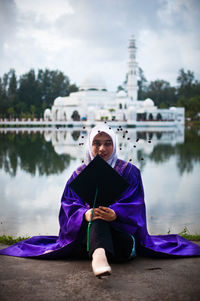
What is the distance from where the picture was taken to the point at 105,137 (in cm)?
318

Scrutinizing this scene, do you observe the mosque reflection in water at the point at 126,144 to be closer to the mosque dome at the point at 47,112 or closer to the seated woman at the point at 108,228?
the seated woman at the point at 108,228

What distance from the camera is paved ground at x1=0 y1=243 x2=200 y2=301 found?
7.81ft

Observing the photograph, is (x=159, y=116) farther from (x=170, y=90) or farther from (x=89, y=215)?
(x=89, y=215)

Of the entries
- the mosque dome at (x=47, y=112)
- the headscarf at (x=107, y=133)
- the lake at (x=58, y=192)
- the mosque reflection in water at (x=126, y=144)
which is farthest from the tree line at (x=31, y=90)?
the headscarf at (x=107, y=133)

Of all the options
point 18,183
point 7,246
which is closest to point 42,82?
point 18,183

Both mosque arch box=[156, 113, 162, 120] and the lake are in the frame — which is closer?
the lake

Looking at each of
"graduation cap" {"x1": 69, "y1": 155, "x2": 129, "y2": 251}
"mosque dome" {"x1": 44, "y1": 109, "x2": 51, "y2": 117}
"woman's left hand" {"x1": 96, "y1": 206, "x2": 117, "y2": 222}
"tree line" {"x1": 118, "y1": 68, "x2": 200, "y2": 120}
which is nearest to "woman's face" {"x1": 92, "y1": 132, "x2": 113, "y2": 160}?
"graduation cap" {"x1": 69, "y1": 155, "x2": 129, "y2": 251}

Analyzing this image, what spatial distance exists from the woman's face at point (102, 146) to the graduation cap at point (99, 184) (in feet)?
Answer: 0.84

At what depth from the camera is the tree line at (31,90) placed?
194 feet

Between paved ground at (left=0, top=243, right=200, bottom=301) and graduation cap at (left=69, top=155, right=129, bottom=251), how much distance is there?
55cm

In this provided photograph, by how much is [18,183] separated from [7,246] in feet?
14.9

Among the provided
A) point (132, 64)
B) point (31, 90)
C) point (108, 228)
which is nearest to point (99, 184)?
point (108, 228)

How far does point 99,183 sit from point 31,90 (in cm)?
6296

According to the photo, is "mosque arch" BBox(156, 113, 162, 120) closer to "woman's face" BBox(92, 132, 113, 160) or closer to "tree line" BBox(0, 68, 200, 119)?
"tree line" BBox(0, 68, 200, 119)
